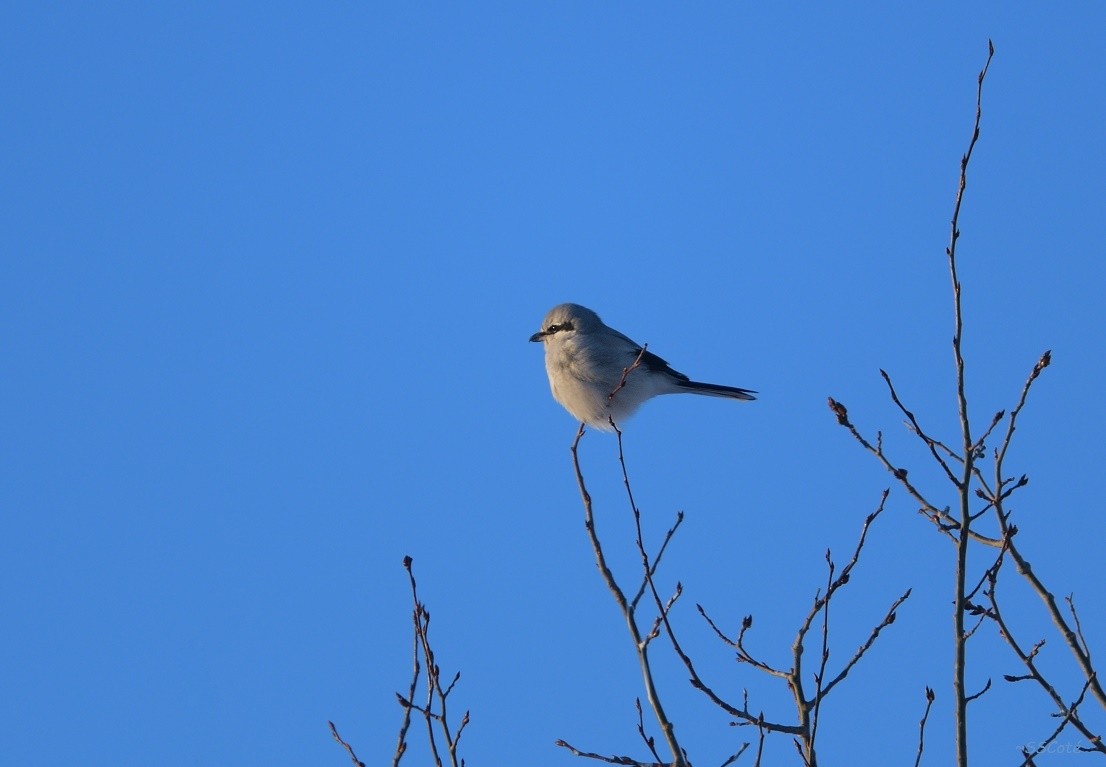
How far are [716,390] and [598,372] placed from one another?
0.81 metres

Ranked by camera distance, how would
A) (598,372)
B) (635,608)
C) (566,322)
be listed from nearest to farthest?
(635,608), (598,372), (566,322)

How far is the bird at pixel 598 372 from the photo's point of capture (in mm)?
6203

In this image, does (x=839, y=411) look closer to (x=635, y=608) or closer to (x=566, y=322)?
(x=635, y=608)

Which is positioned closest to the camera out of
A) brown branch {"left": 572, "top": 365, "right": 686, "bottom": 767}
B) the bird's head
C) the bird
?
brown branch {"left": 572, "top": 365, "right": 686, "bottom": 767}

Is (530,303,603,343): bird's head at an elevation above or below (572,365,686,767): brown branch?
above

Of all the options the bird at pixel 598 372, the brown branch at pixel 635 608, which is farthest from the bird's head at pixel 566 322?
the brown branch at pixel 635 608

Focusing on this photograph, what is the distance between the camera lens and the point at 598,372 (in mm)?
6184

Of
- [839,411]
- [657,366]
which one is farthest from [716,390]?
[839,411]

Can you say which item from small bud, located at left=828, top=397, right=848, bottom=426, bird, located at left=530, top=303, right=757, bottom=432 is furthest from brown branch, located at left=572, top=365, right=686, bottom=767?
bird, located at left=530, top=303, right=757, bottom=432

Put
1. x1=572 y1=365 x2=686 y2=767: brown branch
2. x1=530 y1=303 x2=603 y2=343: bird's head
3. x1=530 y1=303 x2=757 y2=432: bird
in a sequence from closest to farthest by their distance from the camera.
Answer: x1=572 y1=365 x2=686 y2=767: brown branch, x1=530 y1=303 x2=757 y2=432: bird, x1=530 y1=303 x2=603 y2=343: bird's head

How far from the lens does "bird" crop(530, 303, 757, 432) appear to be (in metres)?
6.20

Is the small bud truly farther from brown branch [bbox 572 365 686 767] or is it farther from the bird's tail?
the bird's tail

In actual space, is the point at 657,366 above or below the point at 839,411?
above

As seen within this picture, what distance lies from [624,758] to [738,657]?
42cm
